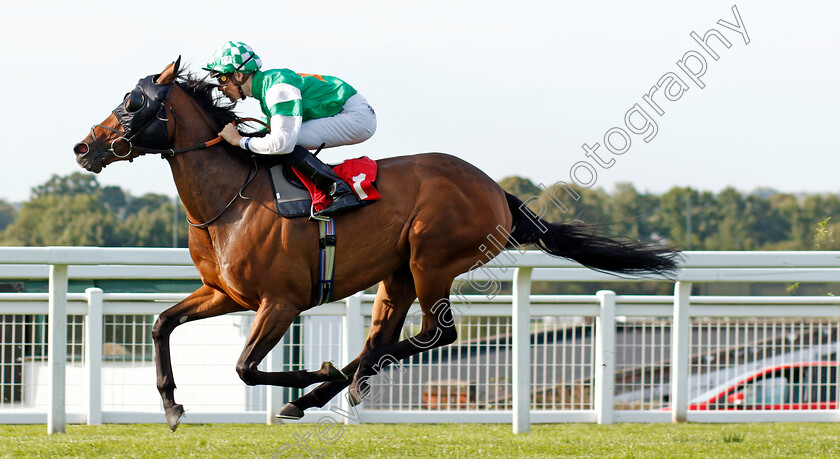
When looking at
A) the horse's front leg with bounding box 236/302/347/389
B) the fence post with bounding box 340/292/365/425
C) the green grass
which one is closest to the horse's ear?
the horse's front leg with bounding box 236/302/347/389

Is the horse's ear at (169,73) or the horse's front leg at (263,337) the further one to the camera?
the horse's ear at (169,73)

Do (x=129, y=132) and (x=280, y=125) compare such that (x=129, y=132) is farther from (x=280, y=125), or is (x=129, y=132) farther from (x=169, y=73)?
(x=280, y=125)

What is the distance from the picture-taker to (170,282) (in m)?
6.43

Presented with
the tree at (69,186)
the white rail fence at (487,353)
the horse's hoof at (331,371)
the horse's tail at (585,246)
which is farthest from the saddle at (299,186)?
the tree at (69,186)

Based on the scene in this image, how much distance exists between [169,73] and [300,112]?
642 millimetres

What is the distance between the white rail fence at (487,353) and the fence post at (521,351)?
2.0 inches

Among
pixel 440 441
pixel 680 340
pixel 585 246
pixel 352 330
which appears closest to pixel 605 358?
pixel 680 340

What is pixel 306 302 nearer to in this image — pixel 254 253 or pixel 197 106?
pixel 254 253

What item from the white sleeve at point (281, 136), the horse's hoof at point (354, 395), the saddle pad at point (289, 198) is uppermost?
the white sleeve at point (281, 136)

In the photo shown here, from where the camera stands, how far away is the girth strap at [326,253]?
4.22 m

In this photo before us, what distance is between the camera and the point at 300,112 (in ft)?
13.7

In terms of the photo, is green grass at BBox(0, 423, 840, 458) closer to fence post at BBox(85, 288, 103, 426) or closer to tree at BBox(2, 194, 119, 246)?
fence post at BBox(85, 288, 103, 426)

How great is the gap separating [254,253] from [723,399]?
3.32m

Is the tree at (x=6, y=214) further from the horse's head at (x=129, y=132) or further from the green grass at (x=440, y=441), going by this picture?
the horse's head at (x=129, y=132)
